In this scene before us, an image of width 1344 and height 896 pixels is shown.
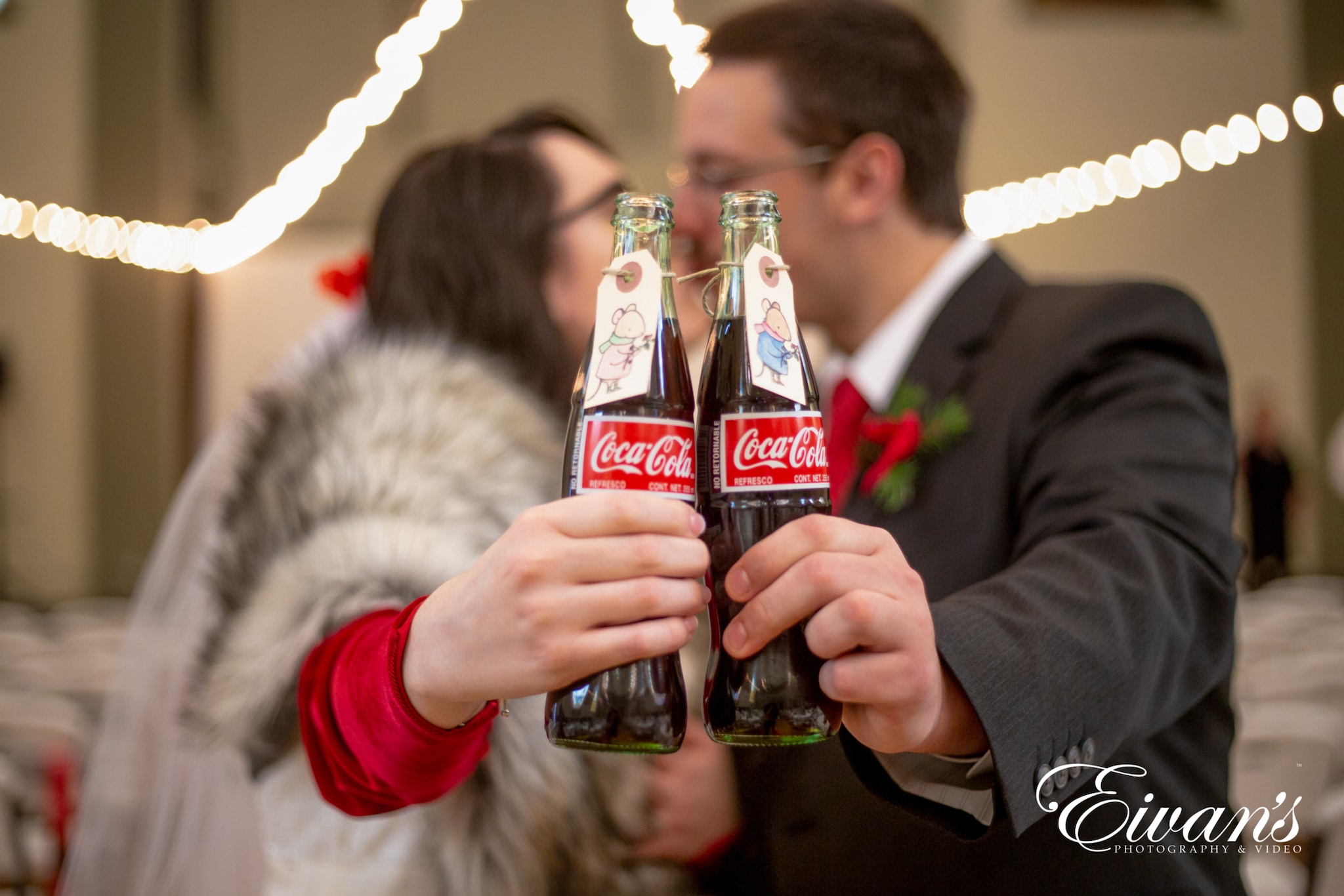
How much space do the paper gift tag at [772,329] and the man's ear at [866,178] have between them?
94cm

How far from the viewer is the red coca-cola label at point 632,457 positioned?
31.9 inches

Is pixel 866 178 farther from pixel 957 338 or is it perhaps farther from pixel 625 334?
pixel 625 334

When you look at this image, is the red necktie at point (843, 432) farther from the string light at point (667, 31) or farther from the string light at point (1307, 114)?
the string light at point (1307, 114)

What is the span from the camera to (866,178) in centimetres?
→ 174

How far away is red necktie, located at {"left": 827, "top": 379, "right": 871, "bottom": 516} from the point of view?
1614 millimetres

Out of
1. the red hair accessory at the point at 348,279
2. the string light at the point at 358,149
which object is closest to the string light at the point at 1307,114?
the string light at the point at 358,149

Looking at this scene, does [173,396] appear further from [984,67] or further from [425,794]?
[425,794]

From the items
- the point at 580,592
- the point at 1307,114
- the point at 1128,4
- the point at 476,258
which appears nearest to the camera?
the point at 580,592

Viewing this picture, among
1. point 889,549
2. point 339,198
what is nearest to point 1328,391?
point 339,198

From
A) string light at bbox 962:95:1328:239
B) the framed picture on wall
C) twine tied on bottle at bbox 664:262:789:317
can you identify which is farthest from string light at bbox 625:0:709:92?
twine tied on bottle at bbox 664:262:789:317

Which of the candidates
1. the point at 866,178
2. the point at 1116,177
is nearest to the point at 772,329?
the point at 866,178

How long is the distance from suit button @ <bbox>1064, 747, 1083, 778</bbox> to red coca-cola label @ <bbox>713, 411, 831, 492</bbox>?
37 cm

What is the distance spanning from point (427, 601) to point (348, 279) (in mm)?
1400

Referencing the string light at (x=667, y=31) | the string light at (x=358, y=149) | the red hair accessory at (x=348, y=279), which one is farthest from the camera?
the string light at (x=358, y=149)
